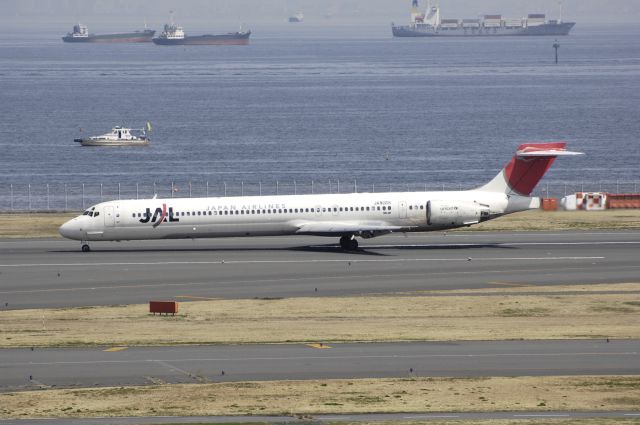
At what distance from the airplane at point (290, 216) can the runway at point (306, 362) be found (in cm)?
2878

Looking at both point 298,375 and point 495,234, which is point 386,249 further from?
point 298,375

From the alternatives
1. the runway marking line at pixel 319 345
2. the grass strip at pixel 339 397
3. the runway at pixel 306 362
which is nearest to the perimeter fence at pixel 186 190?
the runway marking line at pixel 319 345

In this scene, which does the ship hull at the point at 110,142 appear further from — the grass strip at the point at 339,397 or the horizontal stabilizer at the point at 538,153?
the grass strip at the point at 339,397

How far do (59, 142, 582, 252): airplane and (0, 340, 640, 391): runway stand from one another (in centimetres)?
2878

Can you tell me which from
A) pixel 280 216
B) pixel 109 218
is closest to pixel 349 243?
pixel 280 216

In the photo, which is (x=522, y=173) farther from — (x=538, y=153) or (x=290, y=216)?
(x=290, y=216)

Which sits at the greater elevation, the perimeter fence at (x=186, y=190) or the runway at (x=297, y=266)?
the perimeter fence at (x=186, y=190)

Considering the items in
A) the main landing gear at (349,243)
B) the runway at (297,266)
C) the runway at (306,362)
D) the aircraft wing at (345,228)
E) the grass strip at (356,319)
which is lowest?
the runway at (306,362)

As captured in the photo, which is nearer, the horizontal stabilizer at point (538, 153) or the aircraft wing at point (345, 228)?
the aircraft wing at point (345, 228)

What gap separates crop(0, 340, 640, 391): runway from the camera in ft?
134

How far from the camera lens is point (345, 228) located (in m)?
74.6

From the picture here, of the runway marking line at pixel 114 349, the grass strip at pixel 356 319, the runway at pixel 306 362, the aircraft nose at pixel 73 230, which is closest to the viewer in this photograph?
the runway at pixel 306 362

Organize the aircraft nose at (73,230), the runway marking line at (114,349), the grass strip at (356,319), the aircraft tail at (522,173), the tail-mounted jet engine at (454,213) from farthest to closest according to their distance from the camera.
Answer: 1. the aircraft tail at (522,173)
2. the aircraft nose at (73,230)
3. the tail-mounted jet engine at (454,213)
4. the grass strip at (356,319)
5. the runway marking line at (114,349)

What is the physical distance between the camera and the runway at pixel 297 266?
6100cm
